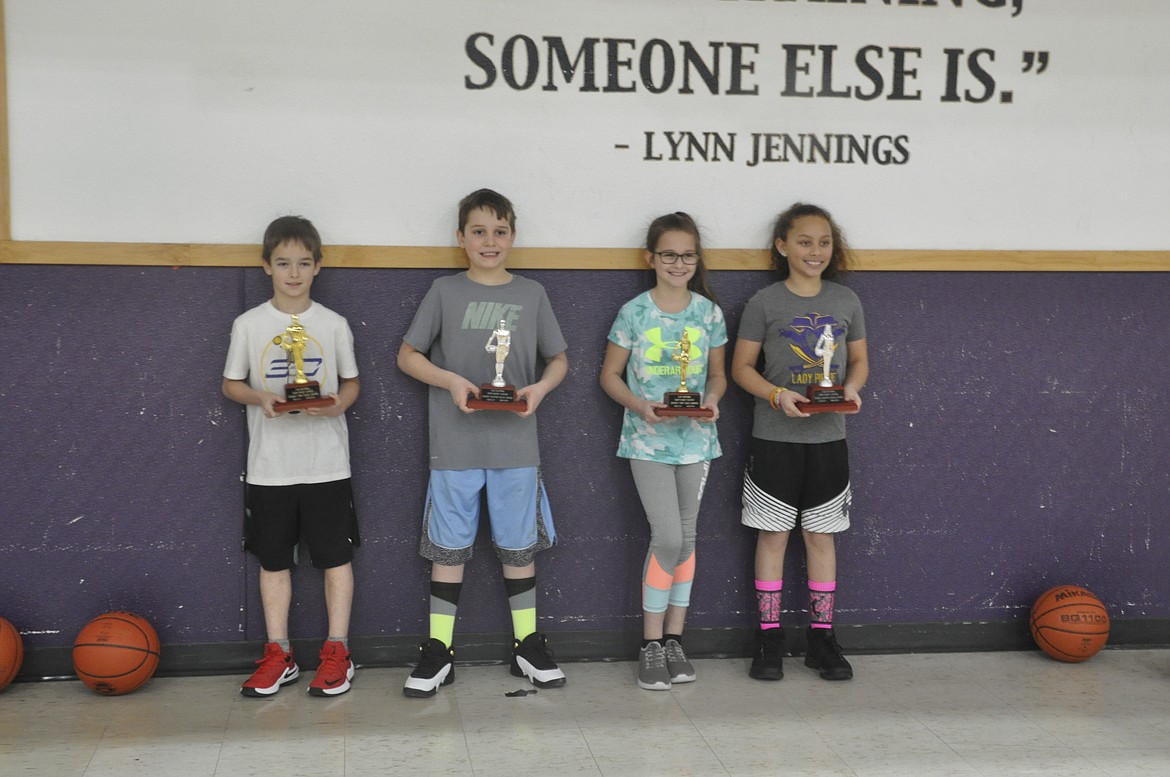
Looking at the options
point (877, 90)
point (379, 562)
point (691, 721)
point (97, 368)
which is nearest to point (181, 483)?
point (97, 368)

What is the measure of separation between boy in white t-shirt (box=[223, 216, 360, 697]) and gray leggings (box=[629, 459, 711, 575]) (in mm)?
958

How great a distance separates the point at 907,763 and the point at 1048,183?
6.93ft

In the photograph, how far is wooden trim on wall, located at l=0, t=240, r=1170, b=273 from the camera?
145 inches

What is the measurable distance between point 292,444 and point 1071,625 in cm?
265

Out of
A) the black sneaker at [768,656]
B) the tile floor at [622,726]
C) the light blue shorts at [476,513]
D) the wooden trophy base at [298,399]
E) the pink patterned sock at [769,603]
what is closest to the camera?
the tile floor at [622,726]

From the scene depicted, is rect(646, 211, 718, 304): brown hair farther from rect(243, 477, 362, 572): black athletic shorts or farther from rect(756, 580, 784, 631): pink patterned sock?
rect(243, 477, 362, 572): black athletic shorts

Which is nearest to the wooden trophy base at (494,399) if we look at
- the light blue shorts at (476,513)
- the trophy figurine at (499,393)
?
the trophy figurine at (499,393)

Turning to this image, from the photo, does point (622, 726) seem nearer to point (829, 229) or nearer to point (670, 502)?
→ point (670, 502)

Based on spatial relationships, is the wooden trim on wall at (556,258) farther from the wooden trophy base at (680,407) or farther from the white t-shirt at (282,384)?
the wooden trophy base at (680,407)

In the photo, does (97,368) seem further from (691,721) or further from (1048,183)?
(1048,183)

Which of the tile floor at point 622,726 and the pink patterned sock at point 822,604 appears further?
the pink patterned sock at point 822,604

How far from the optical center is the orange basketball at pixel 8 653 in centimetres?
→ 354

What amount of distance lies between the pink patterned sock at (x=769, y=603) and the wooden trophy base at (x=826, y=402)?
64cm

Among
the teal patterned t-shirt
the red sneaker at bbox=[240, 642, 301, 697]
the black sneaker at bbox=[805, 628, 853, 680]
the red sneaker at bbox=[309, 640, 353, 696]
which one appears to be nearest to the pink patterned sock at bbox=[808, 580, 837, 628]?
the black sneaker at bbox=[805, 628, 853, 680]
